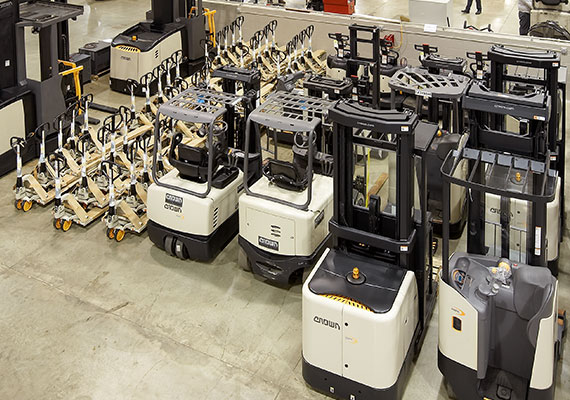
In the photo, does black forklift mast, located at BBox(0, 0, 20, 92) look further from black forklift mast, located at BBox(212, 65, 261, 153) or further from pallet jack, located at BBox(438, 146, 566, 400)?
pallet jack, located at BBox(438, 146, 566, 400)

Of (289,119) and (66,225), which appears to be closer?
(289,119)

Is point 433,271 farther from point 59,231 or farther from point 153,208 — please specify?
point 59,231

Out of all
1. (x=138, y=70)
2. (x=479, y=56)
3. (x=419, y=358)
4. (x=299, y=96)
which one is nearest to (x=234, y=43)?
(x=138, y=70)

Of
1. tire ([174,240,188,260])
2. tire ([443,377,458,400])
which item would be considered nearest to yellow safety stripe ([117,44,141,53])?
tire ([174,240,188,260])

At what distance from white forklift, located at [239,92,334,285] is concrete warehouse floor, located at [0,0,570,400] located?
342 mm

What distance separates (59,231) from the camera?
7633 millimetres

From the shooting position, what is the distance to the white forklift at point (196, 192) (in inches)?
266

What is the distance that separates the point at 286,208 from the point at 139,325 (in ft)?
5.51

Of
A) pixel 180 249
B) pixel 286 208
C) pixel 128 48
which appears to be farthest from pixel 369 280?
pixel 128 48

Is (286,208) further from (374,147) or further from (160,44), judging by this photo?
(160,44)

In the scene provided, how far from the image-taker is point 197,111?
6676 mm

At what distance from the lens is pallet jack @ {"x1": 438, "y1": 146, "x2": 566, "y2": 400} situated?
459 cm

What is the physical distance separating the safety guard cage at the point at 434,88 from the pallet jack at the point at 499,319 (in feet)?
8.55

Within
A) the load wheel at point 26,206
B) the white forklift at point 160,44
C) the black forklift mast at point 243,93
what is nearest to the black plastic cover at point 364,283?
the black forklift mast at point 243,93
